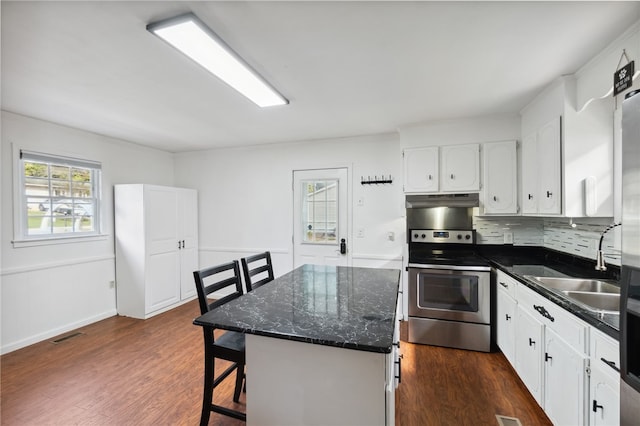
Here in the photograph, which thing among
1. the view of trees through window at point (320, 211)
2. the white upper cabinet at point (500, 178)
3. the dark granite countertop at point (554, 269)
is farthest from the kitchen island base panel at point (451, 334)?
the view of trees through window at point (320, 211)

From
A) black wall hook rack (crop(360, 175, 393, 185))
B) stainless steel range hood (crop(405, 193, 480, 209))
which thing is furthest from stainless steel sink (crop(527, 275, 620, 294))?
black wall hook rack (crop(360, 175, 393, 185))

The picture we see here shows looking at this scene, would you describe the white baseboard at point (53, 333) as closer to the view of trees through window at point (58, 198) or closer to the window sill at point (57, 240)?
the window sill at point (57, 240)

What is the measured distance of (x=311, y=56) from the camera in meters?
1.88

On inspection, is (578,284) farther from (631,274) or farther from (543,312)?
(631,274)

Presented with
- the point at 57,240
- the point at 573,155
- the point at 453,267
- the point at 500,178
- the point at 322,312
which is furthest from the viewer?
the point at 57,240

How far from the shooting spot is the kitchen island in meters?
1.20

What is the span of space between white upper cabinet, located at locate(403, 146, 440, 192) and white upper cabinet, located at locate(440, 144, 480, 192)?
8cm

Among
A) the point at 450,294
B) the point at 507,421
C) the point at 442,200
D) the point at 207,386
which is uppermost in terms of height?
the point at 442,200

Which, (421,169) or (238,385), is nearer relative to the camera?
(238,385)

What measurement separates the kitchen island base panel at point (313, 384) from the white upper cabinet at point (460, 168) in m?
2.51

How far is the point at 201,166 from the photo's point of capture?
4.81 m

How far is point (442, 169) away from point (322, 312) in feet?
8.09

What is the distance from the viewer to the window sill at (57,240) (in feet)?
9.84

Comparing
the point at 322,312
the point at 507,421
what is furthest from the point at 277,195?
the point at 507,421
